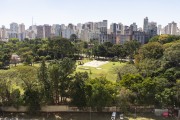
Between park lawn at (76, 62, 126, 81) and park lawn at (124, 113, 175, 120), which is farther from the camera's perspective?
park lawn at (76, 62, 126, 81)

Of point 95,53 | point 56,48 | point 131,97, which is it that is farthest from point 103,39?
point 131,97

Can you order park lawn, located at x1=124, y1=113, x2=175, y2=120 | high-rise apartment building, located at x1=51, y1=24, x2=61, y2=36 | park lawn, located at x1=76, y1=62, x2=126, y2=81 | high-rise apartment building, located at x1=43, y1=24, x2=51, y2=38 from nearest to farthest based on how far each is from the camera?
park lawn, located at x1=124, y1=113, x2=175, y2=120
park lawn, located at x1=76, y1=62, x2=126, y2=81
high-rise apartment building, located at x1=51, y1=24, x2=61, y2=36
high-rise apartment building, located at x1=43, y1=24, x2=51, y2=38

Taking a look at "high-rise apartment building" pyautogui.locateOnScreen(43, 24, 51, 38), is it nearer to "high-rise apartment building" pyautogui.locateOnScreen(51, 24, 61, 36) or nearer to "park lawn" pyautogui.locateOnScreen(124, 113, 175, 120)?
"high-rise apartment building" pyautogui.locateOnScreen(51, 24, 61, 36)

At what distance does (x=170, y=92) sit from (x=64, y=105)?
10.2 meters

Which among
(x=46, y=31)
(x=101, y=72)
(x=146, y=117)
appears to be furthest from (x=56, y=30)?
(x=146, y=117)

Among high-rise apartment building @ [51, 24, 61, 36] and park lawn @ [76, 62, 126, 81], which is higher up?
high-rise apartment building @ [51, 24, 61, 36]

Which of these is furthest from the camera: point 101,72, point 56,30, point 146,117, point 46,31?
point 56,30

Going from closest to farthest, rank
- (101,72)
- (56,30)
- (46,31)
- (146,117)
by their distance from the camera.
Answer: (146,117) → (101,72) → (46,31) → (56,30)

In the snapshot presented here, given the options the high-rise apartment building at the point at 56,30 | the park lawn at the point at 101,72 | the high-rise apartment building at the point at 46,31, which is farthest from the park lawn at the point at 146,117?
the high-rise apartment building at the point at 46,31

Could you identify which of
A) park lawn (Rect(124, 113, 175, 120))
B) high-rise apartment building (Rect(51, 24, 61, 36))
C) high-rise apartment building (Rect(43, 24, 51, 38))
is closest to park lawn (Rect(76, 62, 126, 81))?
park lawn (Rect(124, 113, 175, 120))

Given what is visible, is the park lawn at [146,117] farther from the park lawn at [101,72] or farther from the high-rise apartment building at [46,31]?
the high-rise apartment building at [46,31]

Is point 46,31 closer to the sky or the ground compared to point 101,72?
closer to the sky

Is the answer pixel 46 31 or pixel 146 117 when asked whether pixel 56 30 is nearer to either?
pixel 46 31

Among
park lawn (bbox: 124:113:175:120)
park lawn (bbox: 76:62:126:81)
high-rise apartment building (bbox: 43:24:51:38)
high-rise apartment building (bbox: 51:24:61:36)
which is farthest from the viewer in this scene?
high-rise apartment building (bbox: 43:24:51:38)
